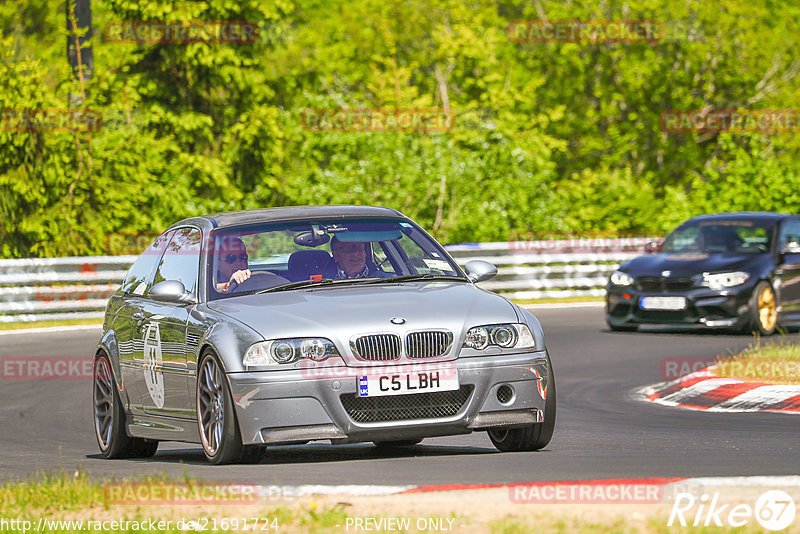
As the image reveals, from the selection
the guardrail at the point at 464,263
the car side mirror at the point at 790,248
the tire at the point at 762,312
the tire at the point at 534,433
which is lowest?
the guardrail at the point at 464,263

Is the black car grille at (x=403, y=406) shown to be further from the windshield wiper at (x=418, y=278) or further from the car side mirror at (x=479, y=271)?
the car side mirror at (x=479, y=271)

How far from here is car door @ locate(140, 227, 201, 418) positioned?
9375 mm

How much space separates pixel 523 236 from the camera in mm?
33469

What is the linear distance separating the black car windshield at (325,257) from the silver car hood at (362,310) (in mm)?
231

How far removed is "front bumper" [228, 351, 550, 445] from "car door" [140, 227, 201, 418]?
891mm

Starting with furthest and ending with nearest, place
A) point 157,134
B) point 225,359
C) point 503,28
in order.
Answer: point 503,28
point 157,134
point 225,359

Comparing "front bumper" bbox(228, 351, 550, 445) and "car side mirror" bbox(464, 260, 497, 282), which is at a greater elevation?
"car side mirror" bbox(464, 260, 497, 282)

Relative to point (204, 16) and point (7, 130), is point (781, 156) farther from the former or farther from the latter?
point (7, 130)

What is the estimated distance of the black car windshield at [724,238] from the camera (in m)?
20.4

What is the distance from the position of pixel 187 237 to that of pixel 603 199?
95.5 feet

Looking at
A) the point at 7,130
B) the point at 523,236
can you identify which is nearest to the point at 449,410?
the point at 7,130

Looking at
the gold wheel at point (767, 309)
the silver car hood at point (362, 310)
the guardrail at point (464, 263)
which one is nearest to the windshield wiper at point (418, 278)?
the silver car hood at point (362, 310)

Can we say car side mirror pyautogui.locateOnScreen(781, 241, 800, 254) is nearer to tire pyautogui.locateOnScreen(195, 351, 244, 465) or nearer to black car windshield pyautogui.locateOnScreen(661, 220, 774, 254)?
black car windshield pyautogui.locateOnScreen(661, 220, 774, 254)

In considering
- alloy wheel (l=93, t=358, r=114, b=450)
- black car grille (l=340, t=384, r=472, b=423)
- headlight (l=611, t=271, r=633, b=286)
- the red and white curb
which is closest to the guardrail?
headlight (l=611, t=271, r=633, b=286)
